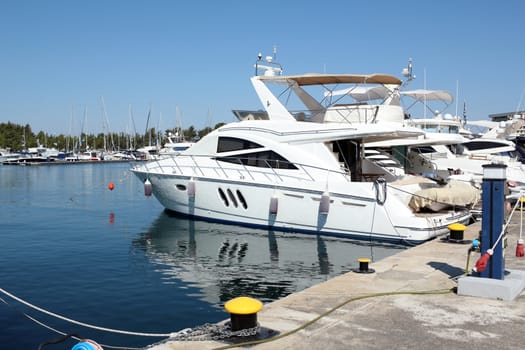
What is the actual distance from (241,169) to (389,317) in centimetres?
1115

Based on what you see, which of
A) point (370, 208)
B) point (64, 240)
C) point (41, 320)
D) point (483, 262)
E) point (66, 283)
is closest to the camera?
point (483, 262)

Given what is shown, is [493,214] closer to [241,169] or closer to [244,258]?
[244,258]

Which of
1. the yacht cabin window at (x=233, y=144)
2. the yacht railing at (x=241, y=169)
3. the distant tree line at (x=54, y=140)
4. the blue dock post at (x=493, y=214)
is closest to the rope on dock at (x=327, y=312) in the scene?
the blue dock post at (x=493, y=214)

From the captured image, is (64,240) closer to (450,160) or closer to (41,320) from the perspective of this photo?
(41,320)

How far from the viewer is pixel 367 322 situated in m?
5.60

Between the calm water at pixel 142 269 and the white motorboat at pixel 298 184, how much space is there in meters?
0.58

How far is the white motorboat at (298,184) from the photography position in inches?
561

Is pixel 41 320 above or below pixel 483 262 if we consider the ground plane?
below

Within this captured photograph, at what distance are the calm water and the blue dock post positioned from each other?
4.20m

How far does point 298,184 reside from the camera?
600 inches

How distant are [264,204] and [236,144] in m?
2.37

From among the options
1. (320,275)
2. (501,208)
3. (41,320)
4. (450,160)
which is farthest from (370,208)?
(450,160)

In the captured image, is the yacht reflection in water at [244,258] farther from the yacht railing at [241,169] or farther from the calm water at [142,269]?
the yacht railing at [241,169]

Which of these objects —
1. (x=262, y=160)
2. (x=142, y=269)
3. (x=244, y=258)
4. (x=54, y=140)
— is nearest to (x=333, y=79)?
(x=262, y=160)
